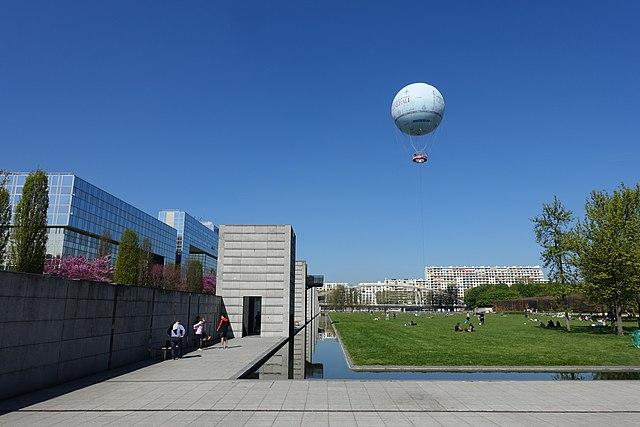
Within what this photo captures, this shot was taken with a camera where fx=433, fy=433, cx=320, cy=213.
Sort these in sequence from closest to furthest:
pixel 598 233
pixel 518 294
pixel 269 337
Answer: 1. pixel 269 337
2. pixel 598 233
3. pixel 518 294

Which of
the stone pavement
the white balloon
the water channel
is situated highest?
the white balloon

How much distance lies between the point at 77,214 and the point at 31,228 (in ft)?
170

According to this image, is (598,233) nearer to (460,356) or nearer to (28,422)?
(460,356)

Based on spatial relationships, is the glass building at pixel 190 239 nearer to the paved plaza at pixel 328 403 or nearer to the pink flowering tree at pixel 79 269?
the pink flowering tree at pixel 79 269

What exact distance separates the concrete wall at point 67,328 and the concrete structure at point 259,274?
1180cm

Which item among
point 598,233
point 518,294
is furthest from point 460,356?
point 518,294

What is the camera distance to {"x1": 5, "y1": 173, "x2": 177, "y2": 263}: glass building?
227 ft

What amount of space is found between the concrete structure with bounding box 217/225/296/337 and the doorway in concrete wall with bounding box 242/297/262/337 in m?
0.07

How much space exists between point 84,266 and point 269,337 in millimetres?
37271

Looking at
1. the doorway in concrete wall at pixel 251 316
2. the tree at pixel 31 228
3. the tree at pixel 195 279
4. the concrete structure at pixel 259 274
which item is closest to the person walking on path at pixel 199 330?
the concrete structure at pixel 259 274

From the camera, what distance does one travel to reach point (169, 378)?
14.2m

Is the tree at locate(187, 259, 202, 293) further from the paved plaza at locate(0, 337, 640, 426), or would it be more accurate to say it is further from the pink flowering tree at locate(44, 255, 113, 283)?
the paved plaza at locate(0, 337, 640, 426)

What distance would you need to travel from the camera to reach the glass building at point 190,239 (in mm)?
121938

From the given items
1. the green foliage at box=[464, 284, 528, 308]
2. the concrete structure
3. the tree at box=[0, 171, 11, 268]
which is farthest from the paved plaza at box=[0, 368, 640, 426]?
the green foliage at box=[464, 284, 528, 308]
